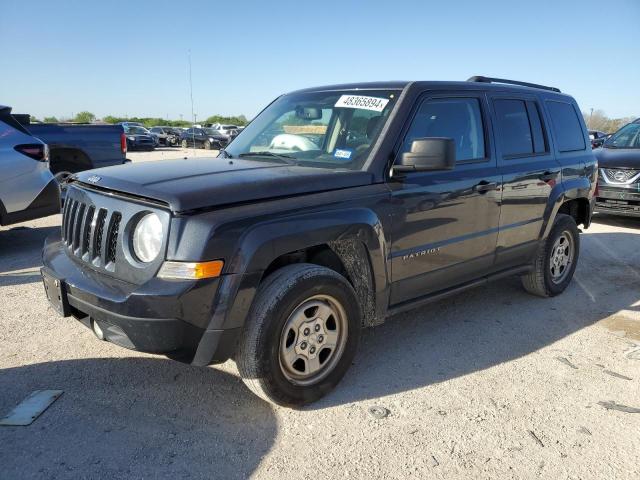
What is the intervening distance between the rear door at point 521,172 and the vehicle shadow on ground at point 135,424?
2.53 m

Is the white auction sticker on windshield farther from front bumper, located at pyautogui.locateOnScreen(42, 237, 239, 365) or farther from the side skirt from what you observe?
front bumper, located at pyautogui.locateOnScreen(42, 237, 239, 365)

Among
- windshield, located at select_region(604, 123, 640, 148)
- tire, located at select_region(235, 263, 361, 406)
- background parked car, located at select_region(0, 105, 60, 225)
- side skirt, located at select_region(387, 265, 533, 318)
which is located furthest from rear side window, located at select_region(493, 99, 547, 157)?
windshield, located at select_region(604, 123, 640, 148)

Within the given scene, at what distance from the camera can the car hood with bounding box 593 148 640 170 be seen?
28.6ft

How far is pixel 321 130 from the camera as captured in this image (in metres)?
3.75

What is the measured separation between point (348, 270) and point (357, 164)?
683 mm

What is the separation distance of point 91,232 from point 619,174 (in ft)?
28.8

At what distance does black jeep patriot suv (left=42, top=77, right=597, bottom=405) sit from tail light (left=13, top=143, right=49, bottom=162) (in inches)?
127

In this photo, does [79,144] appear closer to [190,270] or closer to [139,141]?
[190,270]

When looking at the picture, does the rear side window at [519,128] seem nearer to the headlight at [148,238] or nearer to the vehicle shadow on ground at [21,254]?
the headlight at [148,238]

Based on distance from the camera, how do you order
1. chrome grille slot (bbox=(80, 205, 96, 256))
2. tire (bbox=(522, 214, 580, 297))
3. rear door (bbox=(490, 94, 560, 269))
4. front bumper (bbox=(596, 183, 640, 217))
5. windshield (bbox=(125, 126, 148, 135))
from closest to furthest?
chrome grille slot (bbox=(80, 205, 96, 256)), rear door (bbox=(490, 94, 560, 269)), tire (bbox=(522, 214, 580, 297)), front bumper (bbox=(596, 183, 640, 217)), windshield (bbox=(125, 126, 148, 135))

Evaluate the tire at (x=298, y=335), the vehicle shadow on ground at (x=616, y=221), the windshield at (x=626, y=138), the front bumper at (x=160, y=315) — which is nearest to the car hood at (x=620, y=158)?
the windshield at (x=626, y=138)

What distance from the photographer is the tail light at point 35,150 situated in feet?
19.7

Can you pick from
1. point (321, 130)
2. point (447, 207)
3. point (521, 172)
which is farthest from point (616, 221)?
point (321, 130)

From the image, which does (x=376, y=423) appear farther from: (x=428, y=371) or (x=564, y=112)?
(x=564, y=112)
